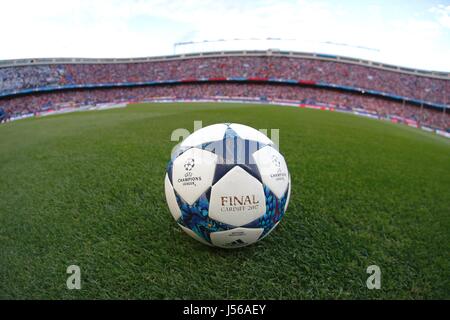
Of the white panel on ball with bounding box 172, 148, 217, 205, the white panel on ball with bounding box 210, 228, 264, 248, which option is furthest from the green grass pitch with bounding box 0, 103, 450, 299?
the white panel on ball with bounding box 172, 148, 217, 205

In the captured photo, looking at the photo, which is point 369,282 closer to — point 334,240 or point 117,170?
point 334,240

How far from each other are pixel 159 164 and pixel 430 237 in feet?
11.6

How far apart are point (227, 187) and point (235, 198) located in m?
0.09

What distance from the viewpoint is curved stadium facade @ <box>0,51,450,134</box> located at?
109ft

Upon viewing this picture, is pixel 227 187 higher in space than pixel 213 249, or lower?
higher

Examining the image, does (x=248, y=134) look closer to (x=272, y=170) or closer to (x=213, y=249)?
(x=272, y=170)

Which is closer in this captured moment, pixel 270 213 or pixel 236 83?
pixel 270 213

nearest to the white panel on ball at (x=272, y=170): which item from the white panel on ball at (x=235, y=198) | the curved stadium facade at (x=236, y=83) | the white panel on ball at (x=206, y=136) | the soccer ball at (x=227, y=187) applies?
the soccer ball at (x=227, y=187)

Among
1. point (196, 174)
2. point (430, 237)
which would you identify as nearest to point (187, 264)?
point (196, 174)

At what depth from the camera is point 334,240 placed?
7.20ft

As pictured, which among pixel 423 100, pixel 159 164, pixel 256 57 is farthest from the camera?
pixel 256 57

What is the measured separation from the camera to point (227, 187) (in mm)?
1738

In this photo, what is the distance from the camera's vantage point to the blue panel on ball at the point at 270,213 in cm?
182

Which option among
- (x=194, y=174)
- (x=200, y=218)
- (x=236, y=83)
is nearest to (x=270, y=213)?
(x=200, y=218)
